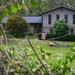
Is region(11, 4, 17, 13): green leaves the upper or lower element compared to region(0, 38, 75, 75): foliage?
upper

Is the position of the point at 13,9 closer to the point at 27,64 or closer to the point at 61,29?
the point at 27,64

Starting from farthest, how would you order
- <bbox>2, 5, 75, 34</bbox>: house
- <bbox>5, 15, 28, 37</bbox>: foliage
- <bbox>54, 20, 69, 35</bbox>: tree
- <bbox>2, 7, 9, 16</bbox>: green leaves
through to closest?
<bbox>2, 5, 75, 34</bbox>: house → <bbox>5, 15, 28, 37</bbox>: foliage → <bbox>54, 20, 69, 35</bbox>: tree → <bbox>2, 7, 9, 16</bbox>: green leaves

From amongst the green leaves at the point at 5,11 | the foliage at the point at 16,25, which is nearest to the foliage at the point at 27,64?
the green leaves at the point at 5,11

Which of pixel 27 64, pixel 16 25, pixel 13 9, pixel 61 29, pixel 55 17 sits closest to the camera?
pixel 13 9

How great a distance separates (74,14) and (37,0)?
35.3 meters

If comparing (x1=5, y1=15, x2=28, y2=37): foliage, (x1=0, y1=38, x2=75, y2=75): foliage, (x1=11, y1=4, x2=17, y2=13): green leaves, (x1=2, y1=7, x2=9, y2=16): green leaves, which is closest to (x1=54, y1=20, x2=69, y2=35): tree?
(x1=5, y1=15, x2=28, y2=37): foliage

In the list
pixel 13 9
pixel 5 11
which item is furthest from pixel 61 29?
pixel 13 9

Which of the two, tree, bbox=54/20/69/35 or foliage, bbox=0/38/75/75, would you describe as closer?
foliage, bbox=0/38/75/75

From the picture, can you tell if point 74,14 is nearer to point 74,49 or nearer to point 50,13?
point 50,13

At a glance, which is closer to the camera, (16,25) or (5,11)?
(5,11)

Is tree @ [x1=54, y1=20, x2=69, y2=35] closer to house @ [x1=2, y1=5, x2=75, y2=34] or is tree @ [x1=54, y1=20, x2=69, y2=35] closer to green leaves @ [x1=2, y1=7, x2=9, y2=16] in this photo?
house @ [x1=2, y1=5, x2=75, y2=34]

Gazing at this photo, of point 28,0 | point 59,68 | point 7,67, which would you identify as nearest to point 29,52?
point 59,68

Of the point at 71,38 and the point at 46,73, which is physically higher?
the point at 46,73

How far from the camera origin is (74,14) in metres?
36.6
